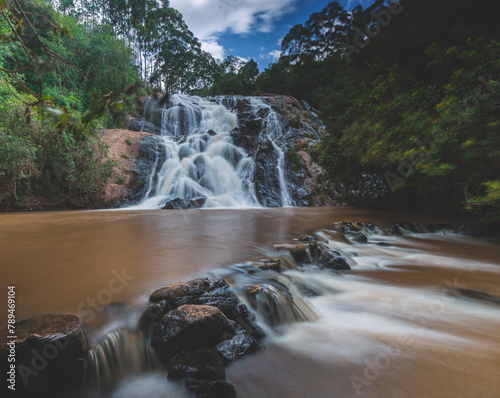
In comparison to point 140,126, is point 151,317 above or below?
below

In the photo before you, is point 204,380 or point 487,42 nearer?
point 204,380

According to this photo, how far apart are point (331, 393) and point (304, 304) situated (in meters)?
1.22

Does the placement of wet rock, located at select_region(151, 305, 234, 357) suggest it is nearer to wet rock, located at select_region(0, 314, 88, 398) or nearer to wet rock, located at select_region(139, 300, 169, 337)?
wet rock, located at select_region(139, 300, 169, 337)

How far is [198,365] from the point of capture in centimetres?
185

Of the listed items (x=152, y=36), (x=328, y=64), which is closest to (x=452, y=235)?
(x=328, y=64)

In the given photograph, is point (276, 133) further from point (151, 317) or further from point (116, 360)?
point (116, 360)

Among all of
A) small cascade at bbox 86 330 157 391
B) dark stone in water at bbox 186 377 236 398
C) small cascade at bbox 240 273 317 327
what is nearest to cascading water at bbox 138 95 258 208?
small cascade at bbox 240 273 317 327

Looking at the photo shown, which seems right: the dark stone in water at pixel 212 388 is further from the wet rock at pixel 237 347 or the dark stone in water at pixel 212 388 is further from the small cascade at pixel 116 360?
the small cascade at pixel 116 360

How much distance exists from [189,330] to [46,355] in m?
0.90

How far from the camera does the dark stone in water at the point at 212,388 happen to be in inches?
66.0

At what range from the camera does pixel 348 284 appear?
365 cm

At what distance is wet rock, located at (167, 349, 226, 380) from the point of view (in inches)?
71.4

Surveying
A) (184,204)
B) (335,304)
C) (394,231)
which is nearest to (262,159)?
(184,204)

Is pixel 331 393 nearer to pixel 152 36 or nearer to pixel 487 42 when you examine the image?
pixel 487 42
